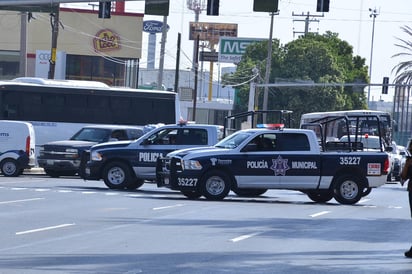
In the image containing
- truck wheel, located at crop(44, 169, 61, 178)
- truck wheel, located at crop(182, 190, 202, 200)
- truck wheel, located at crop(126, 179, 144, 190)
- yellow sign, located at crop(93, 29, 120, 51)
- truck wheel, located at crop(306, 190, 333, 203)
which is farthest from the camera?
yellow sign, located at crop(93, 29, 120, 51)

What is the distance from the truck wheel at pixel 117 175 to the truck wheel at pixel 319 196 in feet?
17.6

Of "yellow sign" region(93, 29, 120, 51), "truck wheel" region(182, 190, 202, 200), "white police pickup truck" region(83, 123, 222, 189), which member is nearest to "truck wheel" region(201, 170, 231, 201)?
"truck wheel" region(182, 190, 202, 200)

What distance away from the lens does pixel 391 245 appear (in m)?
17.1

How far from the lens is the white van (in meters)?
35.3

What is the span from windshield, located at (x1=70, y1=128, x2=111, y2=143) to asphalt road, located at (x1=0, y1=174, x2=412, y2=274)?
8.24 metres

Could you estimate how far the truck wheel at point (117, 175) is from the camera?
98.2 feet

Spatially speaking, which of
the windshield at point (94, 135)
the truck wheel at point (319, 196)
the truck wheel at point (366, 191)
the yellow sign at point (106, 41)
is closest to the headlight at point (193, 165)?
the truck wheel at point (319, 196)

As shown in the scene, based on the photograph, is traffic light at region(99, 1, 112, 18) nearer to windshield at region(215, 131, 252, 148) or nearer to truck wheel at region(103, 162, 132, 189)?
truck wheel at region(103, 162, 132, 189)

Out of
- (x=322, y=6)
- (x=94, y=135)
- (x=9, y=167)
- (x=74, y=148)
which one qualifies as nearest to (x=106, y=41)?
(x=94, y=135)

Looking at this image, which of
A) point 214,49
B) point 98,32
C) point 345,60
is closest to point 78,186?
point 98,32

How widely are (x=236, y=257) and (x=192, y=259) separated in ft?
2.46

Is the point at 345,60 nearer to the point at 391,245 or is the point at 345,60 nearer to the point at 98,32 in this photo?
the point at 98,32

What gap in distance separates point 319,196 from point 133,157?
556 cm

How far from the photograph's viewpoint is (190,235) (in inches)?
683
